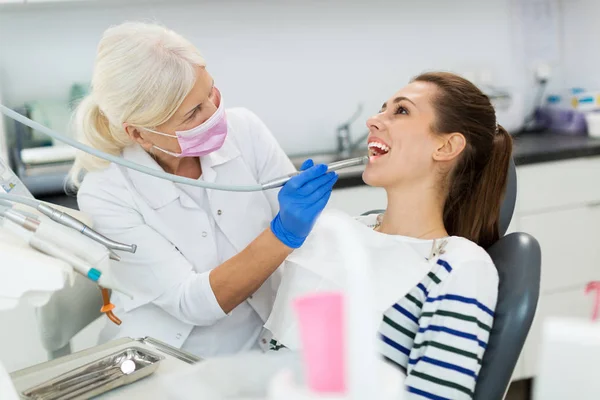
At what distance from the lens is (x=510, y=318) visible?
1287mm

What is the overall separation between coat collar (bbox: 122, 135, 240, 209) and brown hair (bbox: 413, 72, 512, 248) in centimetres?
56

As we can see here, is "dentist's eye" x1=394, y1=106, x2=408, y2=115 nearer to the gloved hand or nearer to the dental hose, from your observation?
the gloved hand

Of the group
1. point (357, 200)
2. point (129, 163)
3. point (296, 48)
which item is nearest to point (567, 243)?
point (357, 200)

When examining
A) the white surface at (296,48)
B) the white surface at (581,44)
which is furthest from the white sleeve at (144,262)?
the white surface at (581,44)

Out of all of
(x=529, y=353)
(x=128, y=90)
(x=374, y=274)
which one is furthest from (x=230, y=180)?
(x=529, y=353)

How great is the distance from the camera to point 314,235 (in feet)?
5.36

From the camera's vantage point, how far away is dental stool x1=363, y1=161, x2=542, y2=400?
4.18 ft

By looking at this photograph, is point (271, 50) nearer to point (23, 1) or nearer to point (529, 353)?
point (23, 1)

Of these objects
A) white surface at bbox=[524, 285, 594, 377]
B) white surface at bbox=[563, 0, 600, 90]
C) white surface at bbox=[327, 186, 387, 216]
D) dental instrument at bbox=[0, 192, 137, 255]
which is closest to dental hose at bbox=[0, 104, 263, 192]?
dental instrument at bbox=[0, 192, 137, 255]

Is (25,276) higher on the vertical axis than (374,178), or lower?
higher

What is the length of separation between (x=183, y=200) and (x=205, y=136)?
18 cm

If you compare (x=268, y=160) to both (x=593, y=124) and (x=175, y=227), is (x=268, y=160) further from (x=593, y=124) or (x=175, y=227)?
(x=593, y=124)

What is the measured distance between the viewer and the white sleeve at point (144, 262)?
5.26 feet

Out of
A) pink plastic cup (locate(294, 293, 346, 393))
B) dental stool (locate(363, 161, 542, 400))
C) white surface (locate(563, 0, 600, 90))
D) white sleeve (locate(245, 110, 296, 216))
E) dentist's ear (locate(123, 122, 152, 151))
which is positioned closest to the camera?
pink plastic cup (locate(294, 293, 346, 393))
